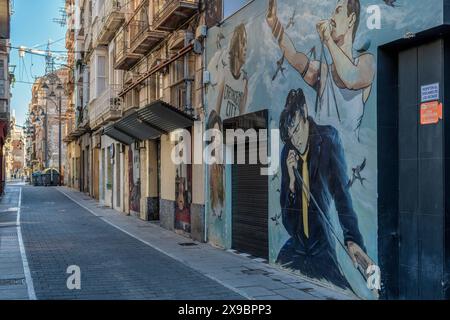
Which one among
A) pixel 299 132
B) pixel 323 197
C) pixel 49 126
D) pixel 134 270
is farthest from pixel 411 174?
pixel 49 126

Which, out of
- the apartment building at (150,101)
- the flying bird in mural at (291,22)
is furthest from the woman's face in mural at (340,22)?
the apartment building at (150,101)

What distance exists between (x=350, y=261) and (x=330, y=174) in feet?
4.36

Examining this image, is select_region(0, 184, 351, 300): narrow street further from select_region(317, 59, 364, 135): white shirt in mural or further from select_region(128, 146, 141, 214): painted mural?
select_region(128, 146, 141, 214): painted mural

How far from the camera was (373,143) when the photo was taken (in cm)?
706

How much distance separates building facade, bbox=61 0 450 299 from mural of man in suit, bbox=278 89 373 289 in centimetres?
3

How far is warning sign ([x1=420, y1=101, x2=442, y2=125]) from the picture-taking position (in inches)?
250

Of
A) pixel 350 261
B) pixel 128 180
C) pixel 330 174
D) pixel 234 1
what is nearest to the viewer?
pixel 350 261

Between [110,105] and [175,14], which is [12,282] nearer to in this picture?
[175,14]

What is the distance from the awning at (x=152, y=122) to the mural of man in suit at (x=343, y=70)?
555 cm

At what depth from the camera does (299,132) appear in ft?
29.2

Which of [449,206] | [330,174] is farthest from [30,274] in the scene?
[449,206]

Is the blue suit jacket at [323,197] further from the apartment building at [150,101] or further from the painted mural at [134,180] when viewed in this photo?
the painted mural at [134,180]

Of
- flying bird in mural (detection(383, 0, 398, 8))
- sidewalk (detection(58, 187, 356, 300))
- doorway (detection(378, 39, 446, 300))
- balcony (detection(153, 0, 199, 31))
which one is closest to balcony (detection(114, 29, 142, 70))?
balcony (detection(153, 0, 199, 31))
